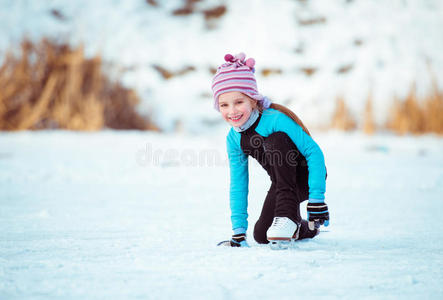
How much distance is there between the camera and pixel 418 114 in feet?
18.4

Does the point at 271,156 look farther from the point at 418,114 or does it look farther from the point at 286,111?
the point at 418,114

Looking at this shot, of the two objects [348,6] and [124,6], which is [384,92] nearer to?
[348,6]

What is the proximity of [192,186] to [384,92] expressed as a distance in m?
6.15

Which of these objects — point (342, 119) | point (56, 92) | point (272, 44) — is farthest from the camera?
point (272, 44)

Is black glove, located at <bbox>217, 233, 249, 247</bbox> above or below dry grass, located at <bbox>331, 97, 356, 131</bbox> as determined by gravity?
below

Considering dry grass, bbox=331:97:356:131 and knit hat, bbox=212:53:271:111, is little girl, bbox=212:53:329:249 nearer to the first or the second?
knit hat, bbox=212:53:271:111

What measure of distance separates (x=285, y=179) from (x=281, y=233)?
0.58ft

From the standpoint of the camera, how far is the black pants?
3.60 ft

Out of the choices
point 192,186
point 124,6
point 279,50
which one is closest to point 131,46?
point 124,6

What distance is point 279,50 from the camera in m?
9.52

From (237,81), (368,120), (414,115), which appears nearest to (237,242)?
(237,81)

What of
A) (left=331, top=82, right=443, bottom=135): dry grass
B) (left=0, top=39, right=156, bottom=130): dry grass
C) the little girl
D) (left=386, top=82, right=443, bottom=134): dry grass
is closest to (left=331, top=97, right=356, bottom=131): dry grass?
(left=331, top=82, right=443, bottom=135): dry grass

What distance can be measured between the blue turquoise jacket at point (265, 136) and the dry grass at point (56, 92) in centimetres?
424

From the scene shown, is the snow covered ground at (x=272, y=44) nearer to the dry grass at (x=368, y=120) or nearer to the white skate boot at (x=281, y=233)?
the dry grass at (x=368, y=120)
